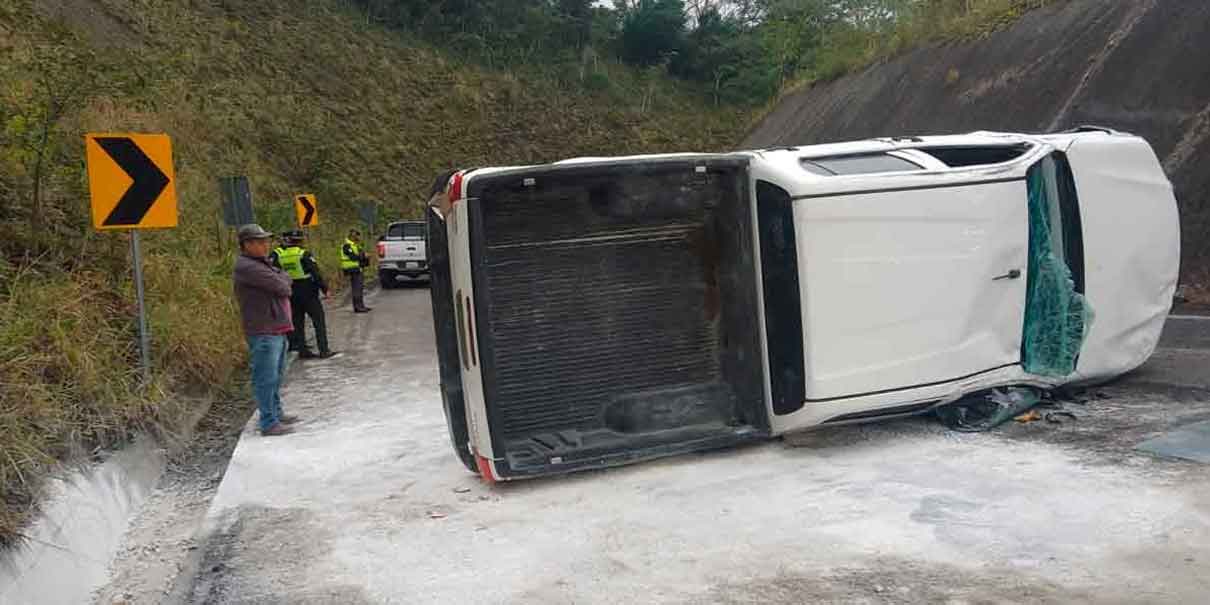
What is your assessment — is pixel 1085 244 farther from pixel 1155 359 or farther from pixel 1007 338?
pixel 1155 359

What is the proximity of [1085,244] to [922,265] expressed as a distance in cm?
147

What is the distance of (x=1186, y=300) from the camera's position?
9.25m

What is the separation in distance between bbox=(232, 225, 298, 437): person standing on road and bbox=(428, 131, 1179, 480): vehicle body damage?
1.75 metres

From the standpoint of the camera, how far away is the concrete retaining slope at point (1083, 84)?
1050cm

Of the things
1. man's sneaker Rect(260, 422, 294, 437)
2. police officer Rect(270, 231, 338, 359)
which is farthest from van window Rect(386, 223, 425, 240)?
man's sneaker Rect(260, 422, 294, 437)

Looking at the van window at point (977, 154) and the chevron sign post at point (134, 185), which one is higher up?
the chevron sign post at point (134, 185)

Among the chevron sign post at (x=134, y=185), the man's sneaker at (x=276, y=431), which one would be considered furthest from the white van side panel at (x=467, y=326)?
the chevron sign post at (x=134, y=185)

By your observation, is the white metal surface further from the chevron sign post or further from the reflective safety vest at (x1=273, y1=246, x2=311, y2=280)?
the reflective safety vest at (x1=273, y1=246, x2=311, y2=280)

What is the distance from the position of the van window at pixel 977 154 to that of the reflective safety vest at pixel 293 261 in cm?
719

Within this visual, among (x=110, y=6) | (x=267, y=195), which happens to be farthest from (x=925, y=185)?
(x=110, y=6)

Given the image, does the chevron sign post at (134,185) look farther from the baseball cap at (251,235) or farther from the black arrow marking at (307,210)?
the black arrow marking at (307,210)

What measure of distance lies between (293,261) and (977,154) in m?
7.49

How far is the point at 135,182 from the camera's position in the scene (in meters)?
6.98

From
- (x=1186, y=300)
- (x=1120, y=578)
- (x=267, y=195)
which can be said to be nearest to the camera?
(x=1120, y=578)
